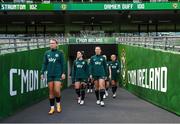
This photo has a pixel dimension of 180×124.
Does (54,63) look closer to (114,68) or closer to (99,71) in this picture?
(99,71)

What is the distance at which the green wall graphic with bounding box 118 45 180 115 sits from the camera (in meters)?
12.3

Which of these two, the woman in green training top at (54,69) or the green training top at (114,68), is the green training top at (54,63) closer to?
the woman in green training top at (54,69)

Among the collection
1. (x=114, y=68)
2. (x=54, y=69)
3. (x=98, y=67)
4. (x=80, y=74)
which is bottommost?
(x=114, y=68)

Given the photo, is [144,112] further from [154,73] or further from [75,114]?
[154,73]

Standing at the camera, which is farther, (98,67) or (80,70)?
(80,70)

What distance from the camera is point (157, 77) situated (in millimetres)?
14648

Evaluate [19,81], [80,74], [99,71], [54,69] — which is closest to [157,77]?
[99,71]

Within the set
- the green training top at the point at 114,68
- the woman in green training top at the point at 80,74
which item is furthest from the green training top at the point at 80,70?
the green training top at the point at 114,68

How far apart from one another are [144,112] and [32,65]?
15.5 ft

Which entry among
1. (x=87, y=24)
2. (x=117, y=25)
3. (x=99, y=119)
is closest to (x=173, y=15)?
(x=117, y=25)

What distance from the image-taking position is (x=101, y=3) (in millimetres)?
63031

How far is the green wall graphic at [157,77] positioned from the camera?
12.3 metres

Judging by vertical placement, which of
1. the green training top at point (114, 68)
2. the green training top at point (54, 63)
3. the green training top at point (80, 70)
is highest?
the green training top at point (54, 63)

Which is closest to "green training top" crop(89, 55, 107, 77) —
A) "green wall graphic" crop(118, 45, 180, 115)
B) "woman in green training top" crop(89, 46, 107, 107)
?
"woman in green training top" crop(89, 46, 107, 107)
